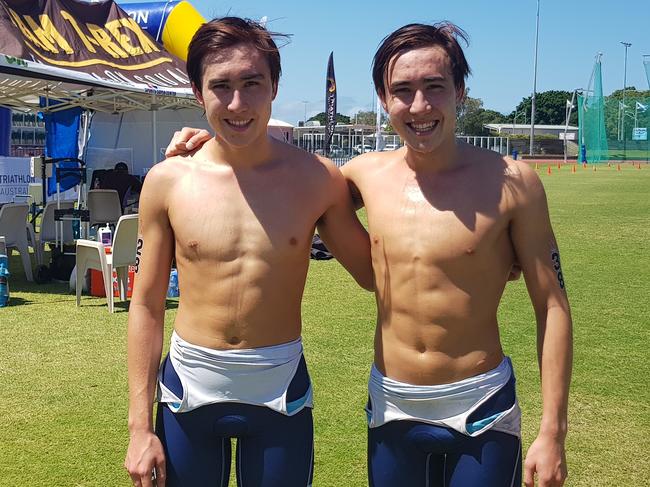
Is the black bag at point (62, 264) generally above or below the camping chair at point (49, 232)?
below

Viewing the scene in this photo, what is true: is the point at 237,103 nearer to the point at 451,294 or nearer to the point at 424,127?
the point at 424,127

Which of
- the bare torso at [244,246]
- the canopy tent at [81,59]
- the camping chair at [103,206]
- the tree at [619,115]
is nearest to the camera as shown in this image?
the bare torso at [244,246]

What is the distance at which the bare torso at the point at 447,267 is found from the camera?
84.4 inches

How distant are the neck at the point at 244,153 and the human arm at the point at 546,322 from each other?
0.76 meters

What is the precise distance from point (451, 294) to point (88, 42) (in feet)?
35.0

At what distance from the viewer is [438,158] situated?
221cm

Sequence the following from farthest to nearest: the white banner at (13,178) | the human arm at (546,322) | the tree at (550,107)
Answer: the tree at (550,107) → the white banner at (13,178) → the human arm at (546,322)

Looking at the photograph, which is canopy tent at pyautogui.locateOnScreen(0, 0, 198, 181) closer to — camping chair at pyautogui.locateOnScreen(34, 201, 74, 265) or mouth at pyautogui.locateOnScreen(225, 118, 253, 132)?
camping chair at pyautogui.locateOnScreen(34, 201, 74, 265)

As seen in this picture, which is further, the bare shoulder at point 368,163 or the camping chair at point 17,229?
the camping chair at point 17,229

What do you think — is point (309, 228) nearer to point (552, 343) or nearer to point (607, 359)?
point (552, 343)

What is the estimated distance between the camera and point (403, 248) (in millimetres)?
2193

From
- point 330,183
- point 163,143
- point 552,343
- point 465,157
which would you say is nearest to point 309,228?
point 330,183

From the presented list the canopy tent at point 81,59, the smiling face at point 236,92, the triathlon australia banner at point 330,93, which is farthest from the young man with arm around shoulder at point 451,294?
the triathlon australia banner at point 330,93

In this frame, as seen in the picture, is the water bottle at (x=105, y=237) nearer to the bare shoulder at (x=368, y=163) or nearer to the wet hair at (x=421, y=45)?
the bare shoulder at (x=368, y=163)
